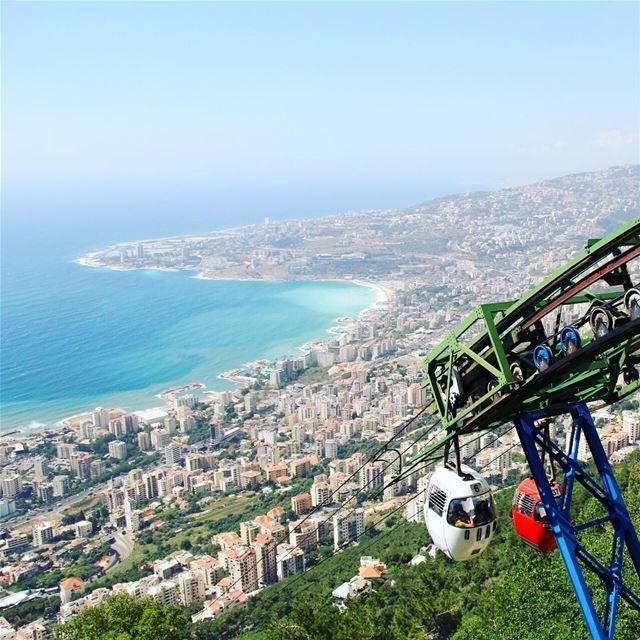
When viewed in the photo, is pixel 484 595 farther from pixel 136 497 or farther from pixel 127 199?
pixel 127 199

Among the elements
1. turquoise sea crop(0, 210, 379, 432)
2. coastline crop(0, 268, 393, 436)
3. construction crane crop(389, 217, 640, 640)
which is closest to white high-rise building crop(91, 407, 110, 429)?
coastline crop(0, 268, 393, 436)

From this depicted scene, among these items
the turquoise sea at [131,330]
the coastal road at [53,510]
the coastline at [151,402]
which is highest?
the turquoise sea at [131,330]

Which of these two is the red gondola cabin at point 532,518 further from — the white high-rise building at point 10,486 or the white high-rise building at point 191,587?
the white high-rise building at point 10,486

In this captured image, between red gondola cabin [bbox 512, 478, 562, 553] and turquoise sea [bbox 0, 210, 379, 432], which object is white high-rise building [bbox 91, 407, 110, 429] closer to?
turquoise sea [bbox 0, 210, 379, 432]

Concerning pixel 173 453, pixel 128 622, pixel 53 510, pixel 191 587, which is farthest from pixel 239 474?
pixel 128 622

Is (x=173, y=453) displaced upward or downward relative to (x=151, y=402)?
downward

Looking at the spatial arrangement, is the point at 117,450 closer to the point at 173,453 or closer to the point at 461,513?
the point at 173,453

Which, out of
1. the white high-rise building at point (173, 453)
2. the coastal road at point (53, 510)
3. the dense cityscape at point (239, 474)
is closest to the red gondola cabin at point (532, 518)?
the dense cityscape at point (239, 474)
